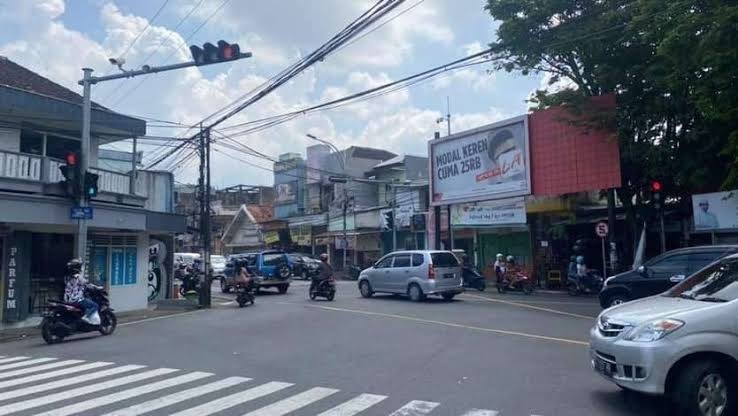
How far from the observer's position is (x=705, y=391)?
6.19 meters

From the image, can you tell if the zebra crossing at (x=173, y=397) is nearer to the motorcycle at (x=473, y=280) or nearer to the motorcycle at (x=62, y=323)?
the motorcycle at (x=62, y=323)

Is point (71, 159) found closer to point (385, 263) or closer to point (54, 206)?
point (54, 206)

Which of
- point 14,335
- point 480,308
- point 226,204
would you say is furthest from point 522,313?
point 226,204

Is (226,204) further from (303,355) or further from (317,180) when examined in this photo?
(303,355)

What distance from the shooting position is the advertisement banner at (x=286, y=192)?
180 ft

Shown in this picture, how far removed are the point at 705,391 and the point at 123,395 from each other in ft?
21.5

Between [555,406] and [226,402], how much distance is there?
12.2 feet

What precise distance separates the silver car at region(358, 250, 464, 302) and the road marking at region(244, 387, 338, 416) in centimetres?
1325

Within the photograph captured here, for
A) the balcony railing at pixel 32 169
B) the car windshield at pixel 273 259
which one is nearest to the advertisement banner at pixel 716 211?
the car windshield at pixel 273 259

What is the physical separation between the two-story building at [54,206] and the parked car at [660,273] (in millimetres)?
14570

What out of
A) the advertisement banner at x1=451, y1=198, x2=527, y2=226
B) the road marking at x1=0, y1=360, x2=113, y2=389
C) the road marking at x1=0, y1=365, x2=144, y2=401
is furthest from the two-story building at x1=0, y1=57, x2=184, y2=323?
the advertisement banner at x1=451, y1=198, x2=527, y2=226

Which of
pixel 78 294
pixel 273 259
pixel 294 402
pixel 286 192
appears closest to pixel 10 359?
pixel 78 294

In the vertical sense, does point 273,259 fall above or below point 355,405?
above

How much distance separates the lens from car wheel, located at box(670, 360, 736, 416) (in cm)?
614
